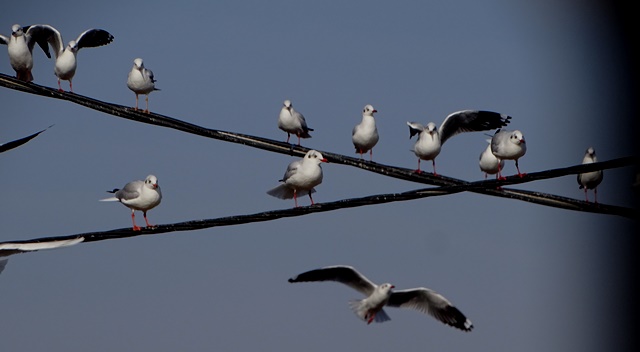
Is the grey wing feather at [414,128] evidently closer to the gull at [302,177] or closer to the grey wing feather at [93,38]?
the gull at [302,177]

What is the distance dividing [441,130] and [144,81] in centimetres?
372

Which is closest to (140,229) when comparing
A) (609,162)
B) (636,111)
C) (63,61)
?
(609,162)

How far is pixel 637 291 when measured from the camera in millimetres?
6941

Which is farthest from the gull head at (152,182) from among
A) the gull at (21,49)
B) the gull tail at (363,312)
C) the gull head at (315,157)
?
the gull at (21,49)

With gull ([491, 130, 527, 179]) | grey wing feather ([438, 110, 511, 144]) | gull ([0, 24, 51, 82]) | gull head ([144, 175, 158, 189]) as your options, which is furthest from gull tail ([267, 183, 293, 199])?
gull ([0, 24, 51, 82])

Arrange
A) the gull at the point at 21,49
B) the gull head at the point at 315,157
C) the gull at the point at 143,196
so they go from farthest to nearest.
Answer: the gull at the point at 21,49 → the gull at the point at 143,196 → the gull head at the point at 315,157

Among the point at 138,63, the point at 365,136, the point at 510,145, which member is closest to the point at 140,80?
the point at 138,63

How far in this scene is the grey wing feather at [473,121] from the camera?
48.8 feet

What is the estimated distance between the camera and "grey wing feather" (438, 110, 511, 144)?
1488 cm

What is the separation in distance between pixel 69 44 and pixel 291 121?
2.79 meters

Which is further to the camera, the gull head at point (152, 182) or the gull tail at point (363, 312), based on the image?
the gull tail at point (363, 312)

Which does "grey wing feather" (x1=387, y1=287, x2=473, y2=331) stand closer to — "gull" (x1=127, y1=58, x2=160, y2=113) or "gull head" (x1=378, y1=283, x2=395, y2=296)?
"gull head" (x1=378, y1=283, x2=395, y2=296)

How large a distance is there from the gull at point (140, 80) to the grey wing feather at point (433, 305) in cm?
439

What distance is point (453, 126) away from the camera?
49.7ft
